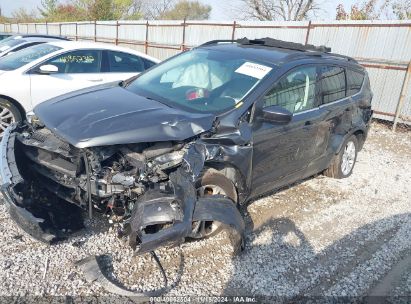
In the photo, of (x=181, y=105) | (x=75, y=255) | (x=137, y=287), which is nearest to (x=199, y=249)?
(x=137, y=287)

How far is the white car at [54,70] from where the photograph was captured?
5.71 meters

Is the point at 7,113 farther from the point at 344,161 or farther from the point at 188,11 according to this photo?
the point at 188,11

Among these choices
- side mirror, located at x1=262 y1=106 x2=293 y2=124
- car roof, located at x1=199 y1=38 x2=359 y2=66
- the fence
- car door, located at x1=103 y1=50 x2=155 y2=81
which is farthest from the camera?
the fence

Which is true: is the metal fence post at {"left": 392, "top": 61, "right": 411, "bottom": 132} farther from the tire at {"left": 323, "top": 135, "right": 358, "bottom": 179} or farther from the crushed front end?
the crushed front end

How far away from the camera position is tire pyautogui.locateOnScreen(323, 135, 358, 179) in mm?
5375

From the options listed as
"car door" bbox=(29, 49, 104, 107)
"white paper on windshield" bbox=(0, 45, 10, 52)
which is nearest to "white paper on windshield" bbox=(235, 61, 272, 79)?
"car door" bbox=(29, 49, 104, 107)

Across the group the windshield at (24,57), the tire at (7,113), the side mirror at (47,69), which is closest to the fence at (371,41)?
the windshield at (24,57)

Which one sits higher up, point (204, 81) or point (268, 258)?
point (204, 81)

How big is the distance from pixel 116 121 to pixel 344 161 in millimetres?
3807

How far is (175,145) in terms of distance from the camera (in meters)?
3.23

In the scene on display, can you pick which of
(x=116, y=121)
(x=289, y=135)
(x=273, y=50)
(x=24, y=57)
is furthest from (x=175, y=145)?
(x=24, y=57)

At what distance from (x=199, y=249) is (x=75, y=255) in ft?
3.71

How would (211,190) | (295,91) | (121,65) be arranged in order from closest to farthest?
(211,190) → (295,91) → (121,65)

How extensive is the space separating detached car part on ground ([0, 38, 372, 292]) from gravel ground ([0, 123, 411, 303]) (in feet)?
0.92
